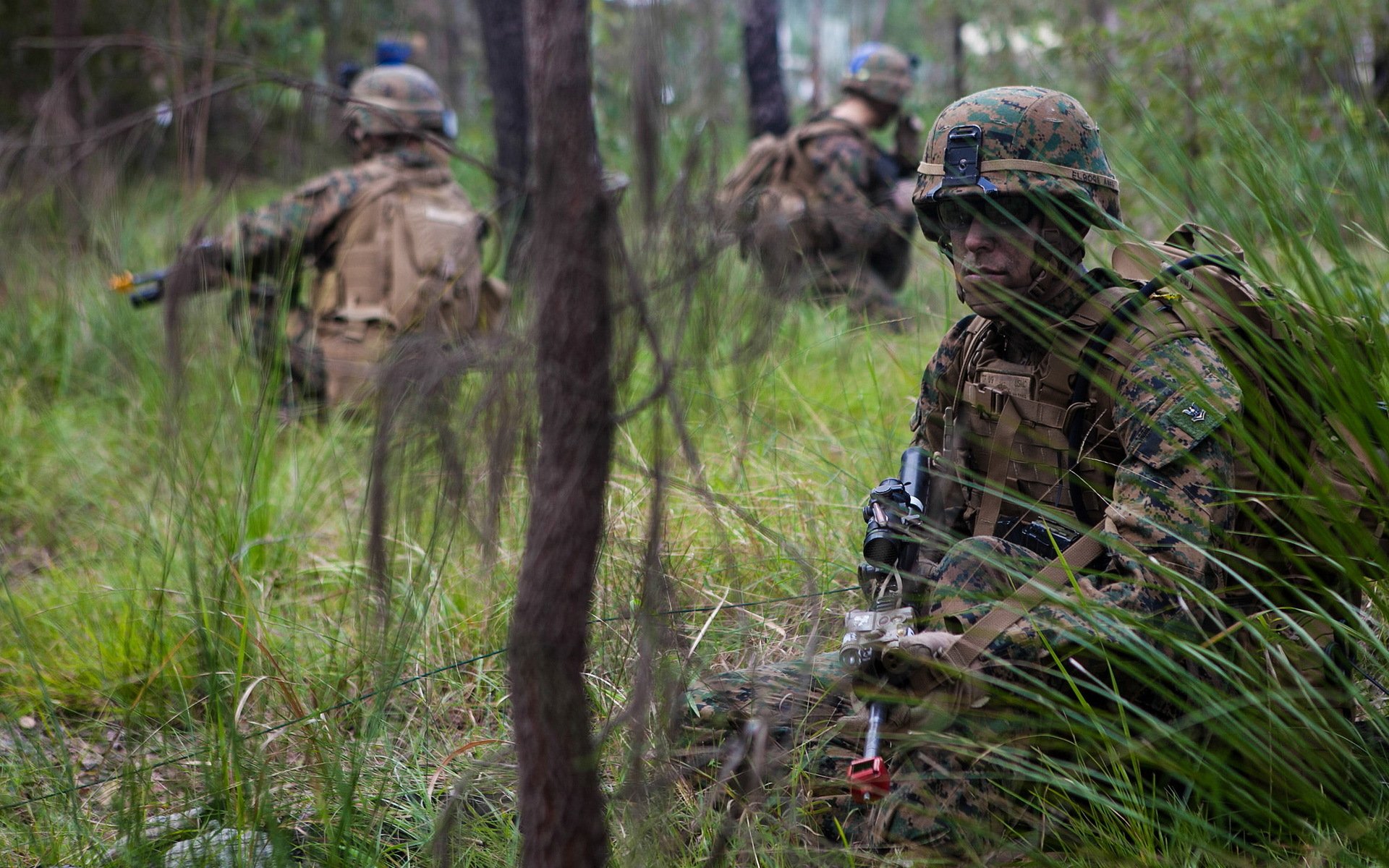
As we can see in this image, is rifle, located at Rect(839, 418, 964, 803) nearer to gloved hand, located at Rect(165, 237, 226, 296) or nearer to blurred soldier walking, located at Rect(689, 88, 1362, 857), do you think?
blurred soldier walking, located at Rect(689, 88, 1362, 857)

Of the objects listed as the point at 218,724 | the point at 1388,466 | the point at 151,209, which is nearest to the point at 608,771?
the point at 218,724

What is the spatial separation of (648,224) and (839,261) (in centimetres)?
488

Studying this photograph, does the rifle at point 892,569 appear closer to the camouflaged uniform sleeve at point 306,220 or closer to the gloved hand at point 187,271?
the gloved hand at point 187,271

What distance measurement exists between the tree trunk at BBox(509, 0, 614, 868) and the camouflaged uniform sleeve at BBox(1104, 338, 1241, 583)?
95cm

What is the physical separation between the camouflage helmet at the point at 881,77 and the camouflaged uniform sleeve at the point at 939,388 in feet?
14.8

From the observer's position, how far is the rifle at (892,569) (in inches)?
79.7

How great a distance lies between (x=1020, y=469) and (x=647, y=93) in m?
1.36

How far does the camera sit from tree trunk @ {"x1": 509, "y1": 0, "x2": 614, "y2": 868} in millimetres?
1553

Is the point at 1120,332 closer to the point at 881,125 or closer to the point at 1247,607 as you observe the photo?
the point at 1247,607

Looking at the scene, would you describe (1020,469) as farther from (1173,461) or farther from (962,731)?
(962,731)

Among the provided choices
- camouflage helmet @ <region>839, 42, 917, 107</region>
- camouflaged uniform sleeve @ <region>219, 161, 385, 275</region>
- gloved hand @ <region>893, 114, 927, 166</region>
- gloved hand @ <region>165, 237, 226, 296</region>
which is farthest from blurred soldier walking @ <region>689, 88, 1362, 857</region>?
gloved hand @ <region>893, 114, 927, 166</region>

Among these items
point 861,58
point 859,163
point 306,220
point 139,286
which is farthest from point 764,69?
point 139,286

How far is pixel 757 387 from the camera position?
3480mm

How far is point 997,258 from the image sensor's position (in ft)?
7.75
